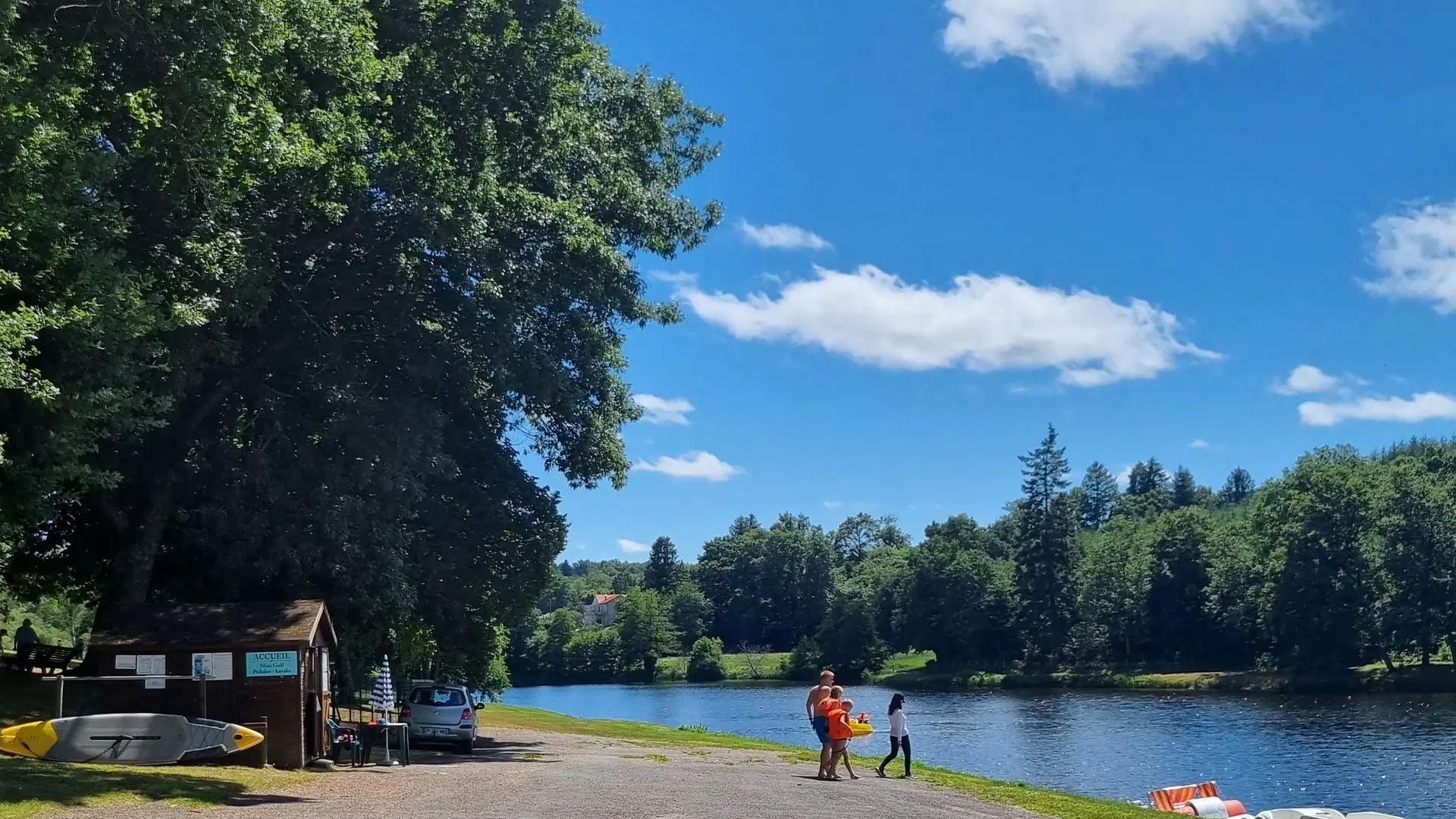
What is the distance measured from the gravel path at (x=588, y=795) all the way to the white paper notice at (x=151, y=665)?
3.34m

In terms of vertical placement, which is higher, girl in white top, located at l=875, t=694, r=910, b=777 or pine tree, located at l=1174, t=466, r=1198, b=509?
pine tree, located at l=1174, t=466, r=1198, b=509

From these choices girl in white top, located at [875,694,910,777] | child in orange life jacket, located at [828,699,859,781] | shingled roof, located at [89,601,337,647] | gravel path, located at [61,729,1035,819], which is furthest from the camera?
girl in white top, located at [875,694,910,777]

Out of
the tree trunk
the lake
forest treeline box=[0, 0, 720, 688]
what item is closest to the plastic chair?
forest treeline box=[0, 0, 720, 688]

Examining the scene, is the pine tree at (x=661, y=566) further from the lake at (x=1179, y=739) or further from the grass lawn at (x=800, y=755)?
the grass lawn at (x=800, y=755)

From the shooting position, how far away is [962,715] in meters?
62.3

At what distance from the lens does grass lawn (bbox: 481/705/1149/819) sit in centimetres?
1666

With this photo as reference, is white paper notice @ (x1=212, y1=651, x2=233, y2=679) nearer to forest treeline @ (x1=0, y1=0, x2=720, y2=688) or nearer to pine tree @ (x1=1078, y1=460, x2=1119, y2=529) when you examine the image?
forest treeline @ (x1=0, y1=0, x2=720, y2=688)

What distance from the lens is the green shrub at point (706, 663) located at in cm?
11969

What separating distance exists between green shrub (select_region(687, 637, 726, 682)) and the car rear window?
306ft

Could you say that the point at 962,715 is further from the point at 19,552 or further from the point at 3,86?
the point at 3,86

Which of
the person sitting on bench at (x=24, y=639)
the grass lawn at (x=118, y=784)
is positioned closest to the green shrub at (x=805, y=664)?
the person sitting on bench at (x=24, y=639)

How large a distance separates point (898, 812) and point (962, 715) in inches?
1966

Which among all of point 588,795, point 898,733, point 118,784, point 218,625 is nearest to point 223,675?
point 218,625

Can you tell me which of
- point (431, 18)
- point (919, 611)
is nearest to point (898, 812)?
point (431, 18)
